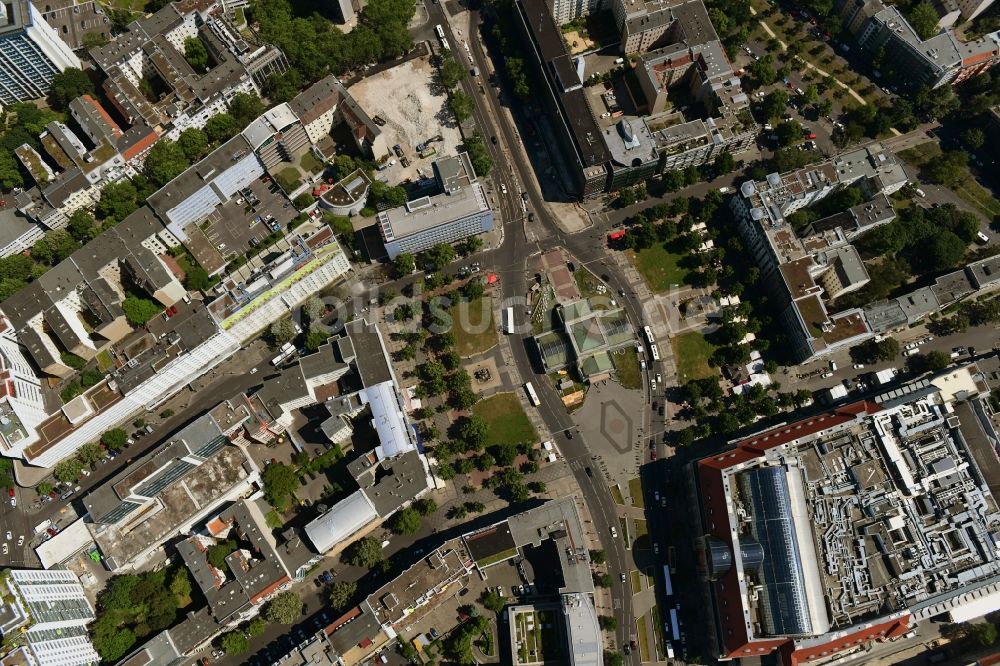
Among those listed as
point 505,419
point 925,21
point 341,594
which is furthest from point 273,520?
point 925,21

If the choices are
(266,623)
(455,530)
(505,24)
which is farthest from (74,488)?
(505,24)

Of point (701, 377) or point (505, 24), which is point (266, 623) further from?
point (505, 24)

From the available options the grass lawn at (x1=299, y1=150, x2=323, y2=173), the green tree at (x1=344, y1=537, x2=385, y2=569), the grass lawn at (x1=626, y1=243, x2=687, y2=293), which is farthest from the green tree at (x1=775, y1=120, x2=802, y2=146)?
the green tree at (x1=344, y1=537, x2=385, y2=569)

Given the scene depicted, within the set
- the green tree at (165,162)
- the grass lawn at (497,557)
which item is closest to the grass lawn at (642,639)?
the grass lawn at (497,557)

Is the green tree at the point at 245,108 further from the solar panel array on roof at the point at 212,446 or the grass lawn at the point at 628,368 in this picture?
the grass lawn at the point at 628,368

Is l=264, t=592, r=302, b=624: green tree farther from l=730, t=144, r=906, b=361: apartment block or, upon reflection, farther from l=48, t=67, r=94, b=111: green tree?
l=48, t=67, r=94, b=111: green tree
